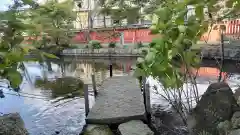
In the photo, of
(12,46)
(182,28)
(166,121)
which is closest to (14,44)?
(12,46)

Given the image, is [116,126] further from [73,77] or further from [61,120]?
[73,77]

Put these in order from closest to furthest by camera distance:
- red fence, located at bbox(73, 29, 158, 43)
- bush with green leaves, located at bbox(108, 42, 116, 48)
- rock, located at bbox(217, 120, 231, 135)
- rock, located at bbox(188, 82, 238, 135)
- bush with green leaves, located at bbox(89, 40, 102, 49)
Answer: rock, located at bbox(217, 120, 231, 135) → rock, located at bbox(188, 82, 238, 135) → red fence, located at bbox(73, 29, 158, 43) → bush with green leaves, located at bbox(108, 42, 116, 48) → bush with green leaves, located at bbox(89, 40, 102, 49)

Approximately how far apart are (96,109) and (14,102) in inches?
109

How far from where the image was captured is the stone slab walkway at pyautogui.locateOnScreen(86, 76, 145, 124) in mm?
3889

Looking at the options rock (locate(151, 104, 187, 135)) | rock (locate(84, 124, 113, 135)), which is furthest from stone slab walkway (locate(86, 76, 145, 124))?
rock (locate(151, 104, 187, 135))

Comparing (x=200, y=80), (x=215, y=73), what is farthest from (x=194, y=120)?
(x=215, y=73)

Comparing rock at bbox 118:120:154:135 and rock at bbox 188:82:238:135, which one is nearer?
rock at bbox 188:82:238:135

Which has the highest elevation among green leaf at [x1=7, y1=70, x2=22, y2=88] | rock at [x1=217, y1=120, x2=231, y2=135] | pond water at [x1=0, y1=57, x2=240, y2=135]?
green leaf at [x1=7, y1=70, x2=22, y2=88]

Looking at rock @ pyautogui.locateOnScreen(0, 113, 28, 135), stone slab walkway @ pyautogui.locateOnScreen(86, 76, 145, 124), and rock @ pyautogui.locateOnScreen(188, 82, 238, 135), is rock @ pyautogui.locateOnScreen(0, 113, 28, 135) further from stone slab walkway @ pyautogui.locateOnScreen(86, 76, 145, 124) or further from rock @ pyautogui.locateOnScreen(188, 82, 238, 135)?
rock @ pyautogui.locateOnScreen(188, 82, 238, 135)

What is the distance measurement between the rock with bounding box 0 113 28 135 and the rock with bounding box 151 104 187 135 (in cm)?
206

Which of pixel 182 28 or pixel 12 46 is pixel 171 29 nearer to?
pixel 182 28

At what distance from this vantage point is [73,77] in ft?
27.9

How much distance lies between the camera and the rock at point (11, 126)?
3250 millimetres

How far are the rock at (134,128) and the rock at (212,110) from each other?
3.07ft
